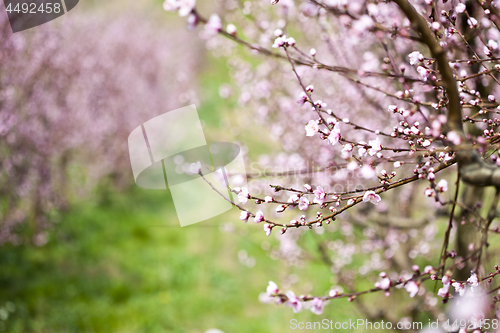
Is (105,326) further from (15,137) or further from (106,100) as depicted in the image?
(106,100)

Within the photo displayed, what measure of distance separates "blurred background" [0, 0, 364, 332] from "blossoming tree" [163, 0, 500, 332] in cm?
96

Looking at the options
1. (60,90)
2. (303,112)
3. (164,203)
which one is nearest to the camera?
(303,112)

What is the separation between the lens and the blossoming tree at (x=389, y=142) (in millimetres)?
1373

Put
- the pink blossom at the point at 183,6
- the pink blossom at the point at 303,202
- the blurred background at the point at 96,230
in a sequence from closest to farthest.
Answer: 1. the pink blossom at the point at 183,6
2. the pink blossom at the point at 303,202
3. the blurred background at the point at 96,230

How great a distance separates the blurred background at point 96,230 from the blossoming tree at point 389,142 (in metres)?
0.96

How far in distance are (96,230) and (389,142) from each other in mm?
6430

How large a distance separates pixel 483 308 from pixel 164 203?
831 cm

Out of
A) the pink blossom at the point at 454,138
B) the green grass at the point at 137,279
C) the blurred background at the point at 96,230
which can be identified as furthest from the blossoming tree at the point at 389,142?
the green grass at the point at 137,279

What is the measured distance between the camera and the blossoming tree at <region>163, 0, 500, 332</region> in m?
1.37

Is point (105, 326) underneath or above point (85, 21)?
underneath

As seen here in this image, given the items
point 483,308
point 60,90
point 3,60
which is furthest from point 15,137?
point 483,308

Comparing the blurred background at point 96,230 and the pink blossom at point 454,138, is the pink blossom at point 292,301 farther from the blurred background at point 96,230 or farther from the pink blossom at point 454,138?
the blurred background at point 96,230

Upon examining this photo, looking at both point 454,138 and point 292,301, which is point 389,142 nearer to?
point 454,138

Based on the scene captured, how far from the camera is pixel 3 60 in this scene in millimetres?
5062
